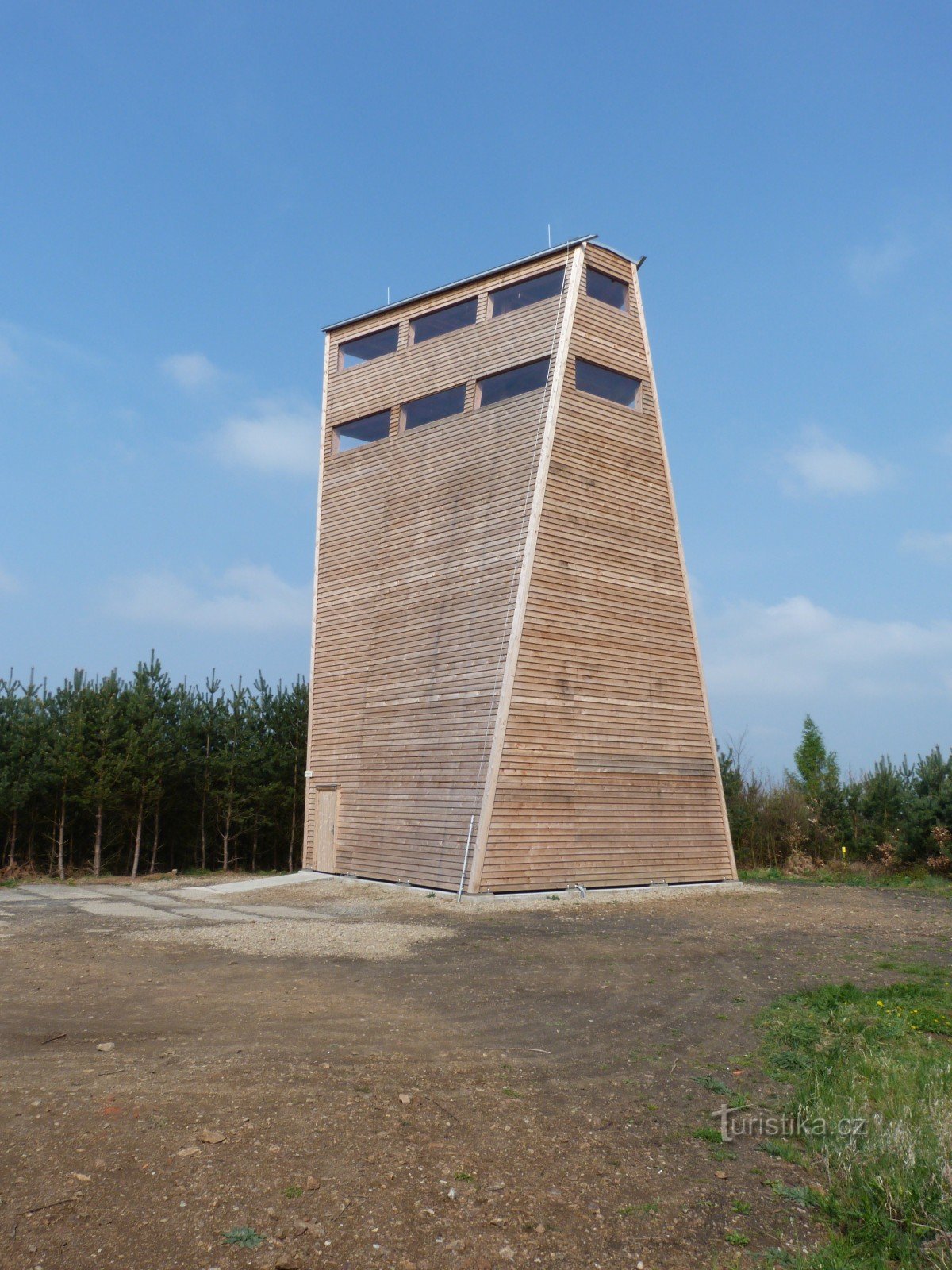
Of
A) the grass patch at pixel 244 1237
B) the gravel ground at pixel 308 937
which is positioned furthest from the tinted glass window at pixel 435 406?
the grass patch at pixel 244 1237

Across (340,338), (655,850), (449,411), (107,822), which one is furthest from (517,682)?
(107,822)

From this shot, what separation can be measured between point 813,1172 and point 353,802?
14.8 metres

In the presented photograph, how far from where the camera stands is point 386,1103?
527cm

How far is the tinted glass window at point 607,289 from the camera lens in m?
19.1

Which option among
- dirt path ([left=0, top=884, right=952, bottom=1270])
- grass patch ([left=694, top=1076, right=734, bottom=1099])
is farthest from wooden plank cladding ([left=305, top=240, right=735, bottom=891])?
grass patch ([left=694, top=1076, right=734, bottom=1099])

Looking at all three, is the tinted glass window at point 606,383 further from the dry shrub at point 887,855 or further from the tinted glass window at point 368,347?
the dry shrub at point 887,855

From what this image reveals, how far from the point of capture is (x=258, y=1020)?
7.09 metres

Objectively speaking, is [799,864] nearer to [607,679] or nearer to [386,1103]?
[607,679]

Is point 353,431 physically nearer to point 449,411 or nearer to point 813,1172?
point 449,411

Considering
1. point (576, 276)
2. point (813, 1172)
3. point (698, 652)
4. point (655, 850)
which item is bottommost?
point (813, 1172)

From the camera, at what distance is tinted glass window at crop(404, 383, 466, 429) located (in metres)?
19.4

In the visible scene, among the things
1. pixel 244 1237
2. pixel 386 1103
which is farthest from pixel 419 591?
pixel 244 1237

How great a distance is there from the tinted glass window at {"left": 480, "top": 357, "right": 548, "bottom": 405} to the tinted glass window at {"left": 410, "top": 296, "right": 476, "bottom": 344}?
1.80 metres

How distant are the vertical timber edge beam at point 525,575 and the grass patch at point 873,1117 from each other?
25.6 feet
